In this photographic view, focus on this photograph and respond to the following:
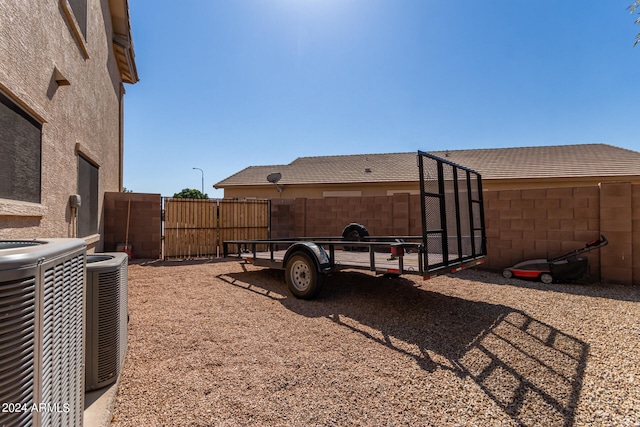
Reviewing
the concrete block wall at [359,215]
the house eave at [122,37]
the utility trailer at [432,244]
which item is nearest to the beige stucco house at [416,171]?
the concrete block wall at [359,215]

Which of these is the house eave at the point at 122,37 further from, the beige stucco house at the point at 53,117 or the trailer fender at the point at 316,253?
the trailer fender at the point at 316,253

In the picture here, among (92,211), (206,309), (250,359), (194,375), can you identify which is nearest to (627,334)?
(250,359)

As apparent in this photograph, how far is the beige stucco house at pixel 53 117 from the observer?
3402mm

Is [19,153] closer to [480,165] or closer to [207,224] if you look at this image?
[207,224]

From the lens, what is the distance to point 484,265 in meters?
8.48

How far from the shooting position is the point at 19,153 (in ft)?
12.0

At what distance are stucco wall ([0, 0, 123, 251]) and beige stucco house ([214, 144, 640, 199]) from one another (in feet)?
39.6

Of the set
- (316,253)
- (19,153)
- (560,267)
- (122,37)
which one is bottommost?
(560,267)

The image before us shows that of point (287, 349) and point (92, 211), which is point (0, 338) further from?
point (92, 211)

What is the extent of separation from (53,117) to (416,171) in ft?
54.3

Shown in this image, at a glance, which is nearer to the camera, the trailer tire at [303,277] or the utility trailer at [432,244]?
the utility trailer at [432,244]

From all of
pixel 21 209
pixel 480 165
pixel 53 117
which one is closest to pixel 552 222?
pixel 21 209

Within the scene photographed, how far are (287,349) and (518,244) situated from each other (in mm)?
6970

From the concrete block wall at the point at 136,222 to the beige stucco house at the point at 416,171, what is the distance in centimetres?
994
